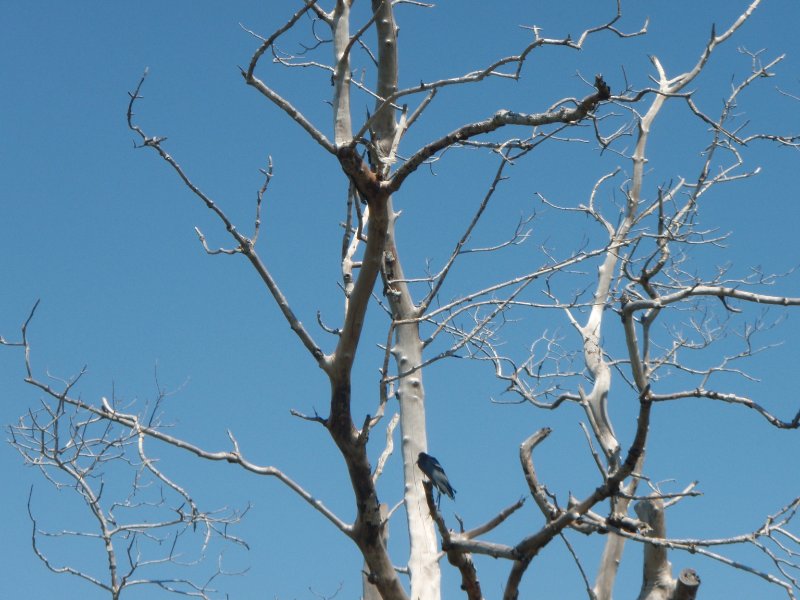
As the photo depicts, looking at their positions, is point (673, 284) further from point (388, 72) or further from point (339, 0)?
point (339, 0)

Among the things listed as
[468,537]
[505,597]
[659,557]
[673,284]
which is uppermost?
[673,284]

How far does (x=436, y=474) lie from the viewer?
496 cm

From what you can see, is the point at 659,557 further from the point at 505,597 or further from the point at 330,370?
the point at 330,370

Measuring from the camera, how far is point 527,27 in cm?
426

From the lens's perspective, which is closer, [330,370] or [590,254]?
[330,370]

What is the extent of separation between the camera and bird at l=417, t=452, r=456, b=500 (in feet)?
16.1

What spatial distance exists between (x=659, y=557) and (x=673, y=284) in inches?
73.0

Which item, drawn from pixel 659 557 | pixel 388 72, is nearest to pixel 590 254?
pixel 388 72

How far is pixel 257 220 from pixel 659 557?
3.64 meters

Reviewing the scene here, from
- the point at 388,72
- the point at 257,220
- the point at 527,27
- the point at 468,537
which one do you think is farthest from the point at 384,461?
the point at 527,27

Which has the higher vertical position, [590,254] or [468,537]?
[590,254]

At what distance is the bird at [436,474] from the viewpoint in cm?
491

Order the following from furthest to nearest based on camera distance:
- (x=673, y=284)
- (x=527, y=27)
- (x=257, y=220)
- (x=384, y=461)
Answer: (x=673, y=284) → (x=384, y=461) → (x=257, y=220) → (x=527, y=27)

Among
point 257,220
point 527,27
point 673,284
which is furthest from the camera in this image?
point 673,284
